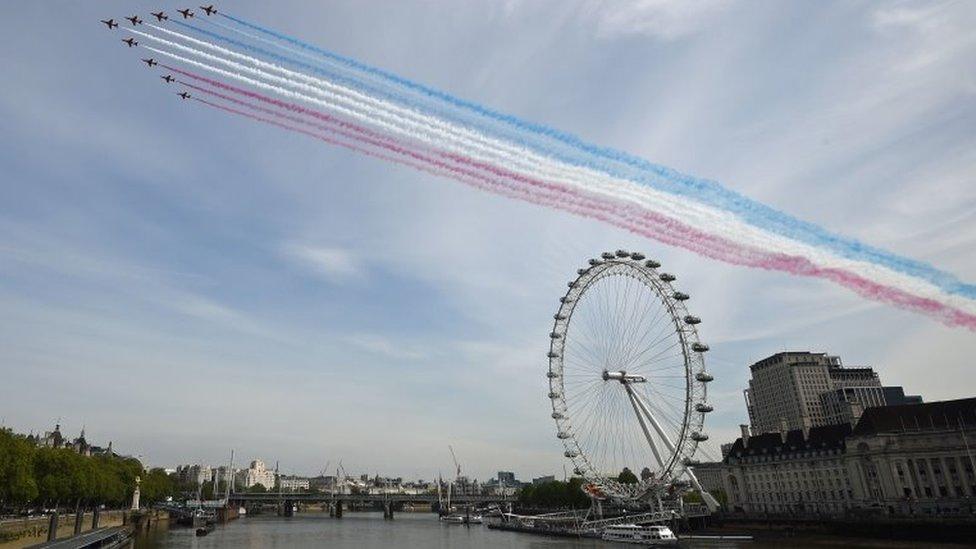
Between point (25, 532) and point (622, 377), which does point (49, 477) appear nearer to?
point (25, 532)

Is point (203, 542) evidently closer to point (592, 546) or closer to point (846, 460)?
point (592, 546)

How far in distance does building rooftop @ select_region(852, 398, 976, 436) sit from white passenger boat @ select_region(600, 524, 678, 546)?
70783 mm

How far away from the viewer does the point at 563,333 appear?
451 ft

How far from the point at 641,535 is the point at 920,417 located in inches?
3140

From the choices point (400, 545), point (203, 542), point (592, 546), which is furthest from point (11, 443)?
point (592, 546)

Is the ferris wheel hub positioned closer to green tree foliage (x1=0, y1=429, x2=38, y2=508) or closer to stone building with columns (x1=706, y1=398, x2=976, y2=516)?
stone building with columns (x1=706, y1=398, x2=976, y2=516)

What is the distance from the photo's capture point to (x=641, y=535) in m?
118

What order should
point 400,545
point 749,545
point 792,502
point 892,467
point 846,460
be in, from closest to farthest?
point 749,545 < point 400,545 < point 892,467 < point 846,460 < point 792,502

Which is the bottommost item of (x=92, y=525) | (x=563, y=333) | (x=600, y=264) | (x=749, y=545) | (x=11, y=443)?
(x=749, y=545)

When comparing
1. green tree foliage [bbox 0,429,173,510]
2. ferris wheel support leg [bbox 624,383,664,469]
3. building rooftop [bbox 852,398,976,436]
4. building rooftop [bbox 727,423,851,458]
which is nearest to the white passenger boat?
ferris wheel support leg [bbox 624,383,664,469]

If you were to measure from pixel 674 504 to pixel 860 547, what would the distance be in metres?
49.3

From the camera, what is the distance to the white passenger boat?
11269 cm

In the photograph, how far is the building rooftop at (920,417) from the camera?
142000mm

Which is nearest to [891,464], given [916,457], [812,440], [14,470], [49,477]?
[916,457]
